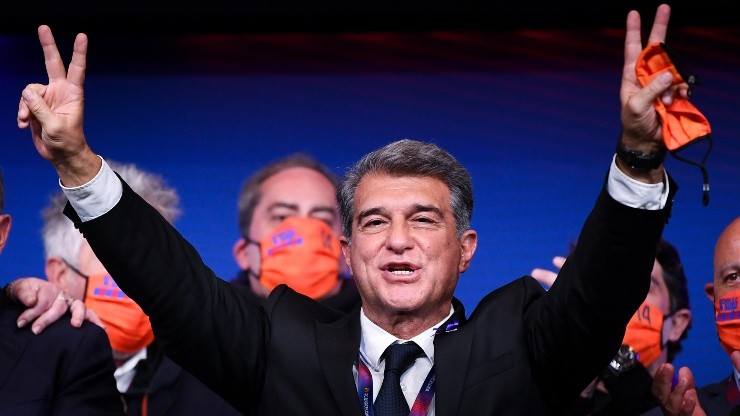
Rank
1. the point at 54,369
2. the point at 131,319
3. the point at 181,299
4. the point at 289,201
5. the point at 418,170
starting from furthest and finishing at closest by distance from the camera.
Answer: the point at 289,201, the point at 131,319, the point at 54,369, the point at 418,170, the point at 181,299

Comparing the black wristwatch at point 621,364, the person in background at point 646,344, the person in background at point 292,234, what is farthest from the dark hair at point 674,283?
the person in background at point 292,234

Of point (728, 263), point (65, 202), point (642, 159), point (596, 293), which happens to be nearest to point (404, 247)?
point (596, 293)

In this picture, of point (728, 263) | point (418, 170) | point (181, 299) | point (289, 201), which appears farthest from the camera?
point (289, 201)

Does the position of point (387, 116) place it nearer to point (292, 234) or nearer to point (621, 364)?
point (292, 234)

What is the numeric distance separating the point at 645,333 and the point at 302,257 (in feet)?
3.57

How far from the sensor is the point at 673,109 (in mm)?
2176

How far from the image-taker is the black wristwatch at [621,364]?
3490 millimetres

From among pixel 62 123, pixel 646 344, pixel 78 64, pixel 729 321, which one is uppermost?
pixel 78 64

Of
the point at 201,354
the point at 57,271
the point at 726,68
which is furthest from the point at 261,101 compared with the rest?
the point at 201,354

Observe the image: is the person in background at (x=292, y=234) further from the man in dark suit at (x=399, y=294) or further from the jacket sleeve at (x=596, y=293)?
the jacket sleeve at (x=596, y=293)

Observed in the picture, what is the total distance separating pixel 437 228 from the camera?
2.58 m

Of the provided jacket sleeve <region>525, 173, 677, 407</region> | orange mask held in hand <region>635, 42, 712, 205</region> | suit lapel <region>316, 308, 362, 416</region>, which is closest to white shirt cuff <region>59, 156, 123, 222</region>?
suit lapel <region>316, 308, 362, 416</region>

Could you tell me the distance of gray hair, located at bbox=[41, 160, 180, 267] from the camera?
157 inches

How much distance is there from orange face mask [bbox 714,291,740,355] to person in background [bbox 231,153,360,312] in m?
1.13
